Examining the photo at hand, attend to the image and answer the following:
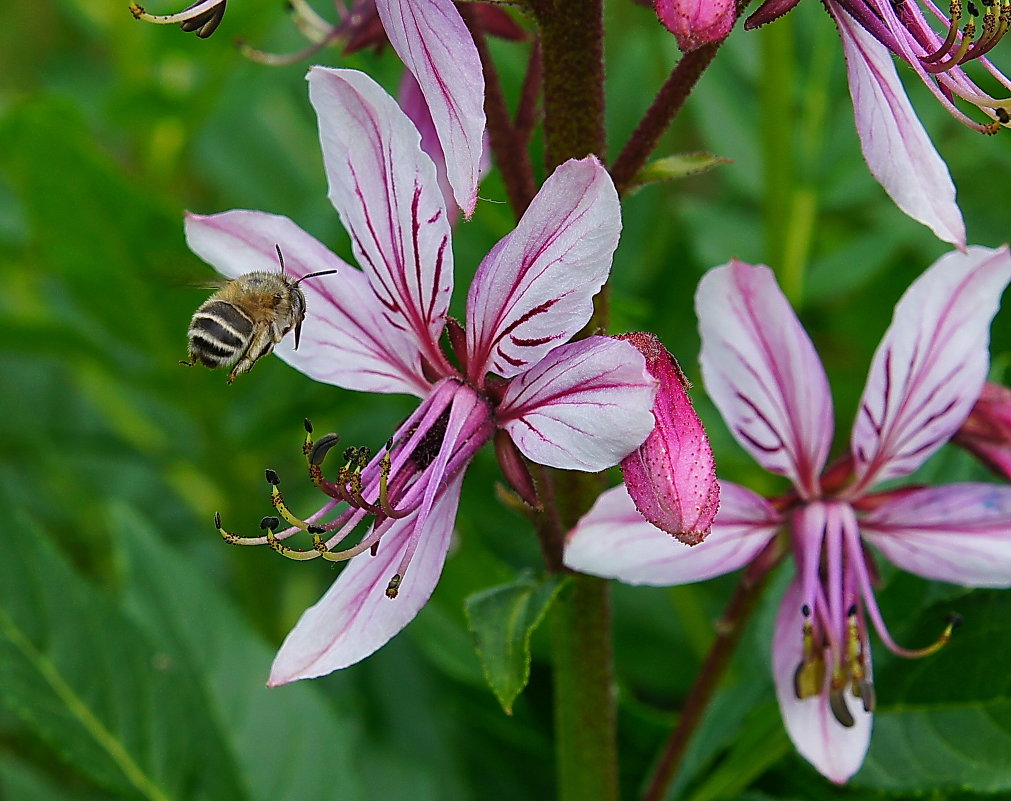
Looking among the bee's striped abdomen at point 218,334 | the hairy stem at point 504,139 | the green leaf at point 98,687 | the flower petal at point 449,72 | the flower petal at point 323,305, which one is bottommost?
the green leaf at point 98,687

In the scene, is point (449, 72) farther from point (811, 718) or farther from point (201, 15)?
point (811, 718)

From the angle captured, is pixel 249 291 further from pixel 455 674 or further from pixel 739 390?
pixel 455 674

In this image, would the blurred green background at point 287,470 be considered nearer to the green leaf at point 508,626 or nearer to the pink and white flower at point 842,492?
the pink and white flower at point 842,492

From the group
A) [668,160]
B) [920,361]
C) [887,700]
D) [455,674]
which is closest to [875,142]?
[668,160]

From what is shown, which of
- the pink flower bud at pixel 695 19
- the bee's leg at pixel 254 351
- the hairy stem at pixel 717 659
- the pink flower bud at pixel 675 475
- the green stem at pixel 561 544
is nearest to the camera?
the pink flower bud at pixel 695 19

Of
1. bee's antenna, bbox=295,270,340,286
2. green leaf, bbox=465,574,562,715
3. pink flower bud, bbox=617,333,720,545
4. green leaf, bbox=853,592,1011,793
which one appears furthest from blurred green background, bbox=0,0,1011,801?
green leaf, bbox=465,574,562,715

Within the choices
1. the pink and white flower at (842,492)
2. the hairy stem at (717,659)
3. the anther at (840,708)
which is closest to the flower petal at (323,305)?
the pink and white flower at (842,492)

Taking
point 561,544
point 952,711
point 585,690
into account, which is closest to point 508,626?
point 561,544
